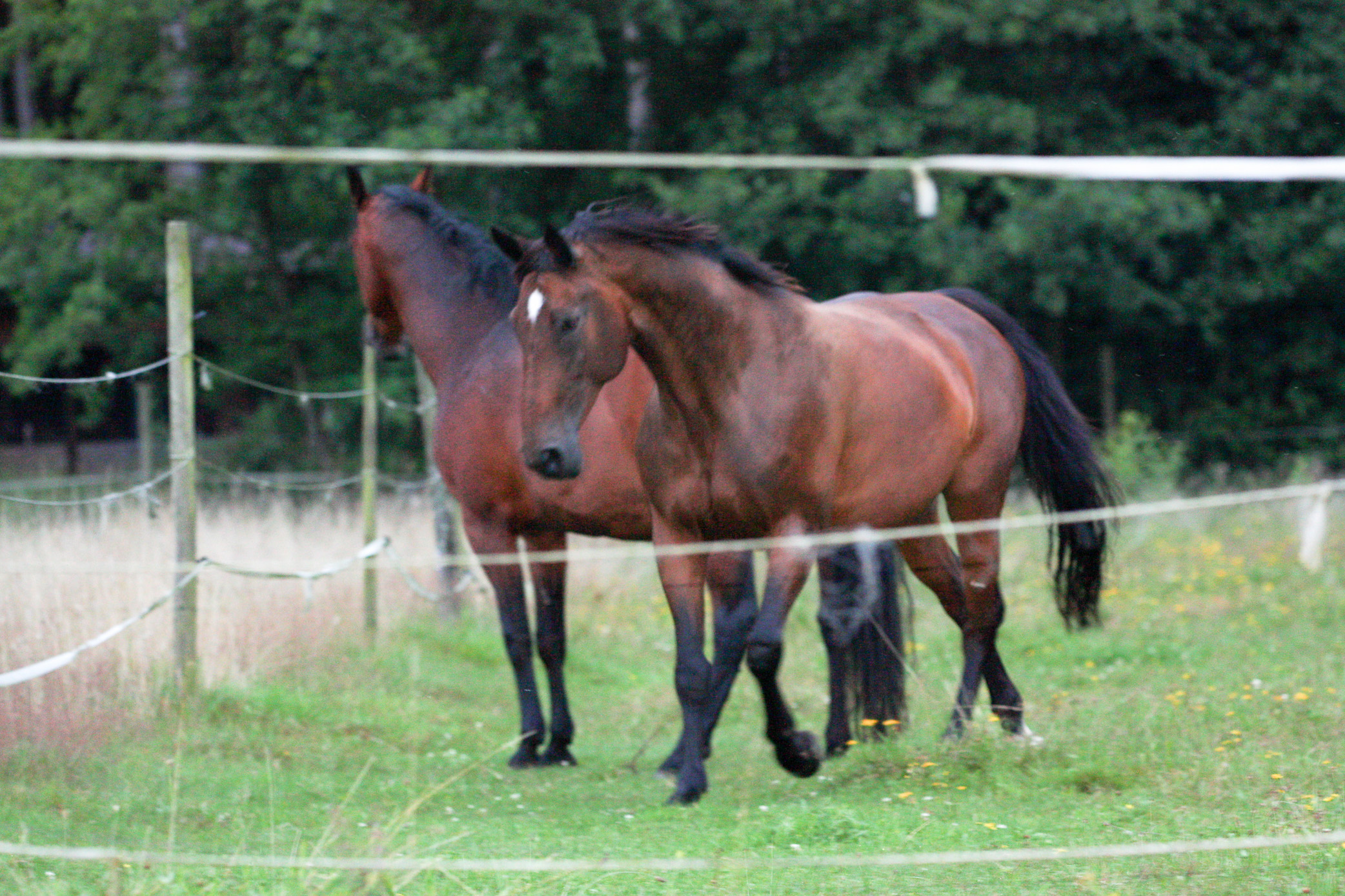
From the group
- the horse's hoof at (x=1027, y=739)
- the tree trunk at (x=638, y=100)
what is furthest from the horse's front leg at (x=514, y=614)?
the tree trunk at (x=638, y=100)

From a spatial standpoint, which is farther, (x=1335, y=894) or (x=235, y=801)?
(x=235, y=801)

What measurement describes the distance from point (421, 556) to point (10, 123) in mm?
15815

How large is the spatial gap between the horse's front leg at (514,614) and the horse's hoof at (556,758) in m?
0.04

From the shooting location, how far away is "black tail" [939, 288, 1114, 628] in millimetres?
5969

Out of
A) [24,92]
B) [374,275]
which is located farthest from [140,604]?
[24,92]

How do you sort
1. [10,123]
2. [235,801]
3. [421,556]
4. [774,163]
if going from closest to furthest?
[774,163] < [235,801] < [421,556] < [10,123]

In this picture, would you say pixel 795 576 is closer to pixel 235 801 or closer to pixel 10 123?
pixel 235 801

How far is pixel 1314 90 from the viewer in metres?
15.6

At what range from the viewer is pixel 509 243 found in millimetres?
4633

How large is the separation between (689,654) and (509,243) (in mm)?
1601

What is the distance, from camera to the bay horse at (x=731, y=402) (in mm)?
4516

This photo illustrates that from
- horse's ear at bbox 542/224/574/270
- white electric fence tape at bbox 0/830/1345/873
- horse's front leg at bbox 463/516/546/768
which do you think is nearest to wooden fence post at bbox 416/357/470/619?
horse's front leg at bbox 463/516/546/768

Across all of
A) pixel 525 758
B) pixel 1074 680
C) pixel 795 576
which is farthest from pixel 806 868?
pixel 1074 680

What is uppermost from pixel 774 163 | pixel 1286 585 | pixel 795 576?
pixel 774 163
